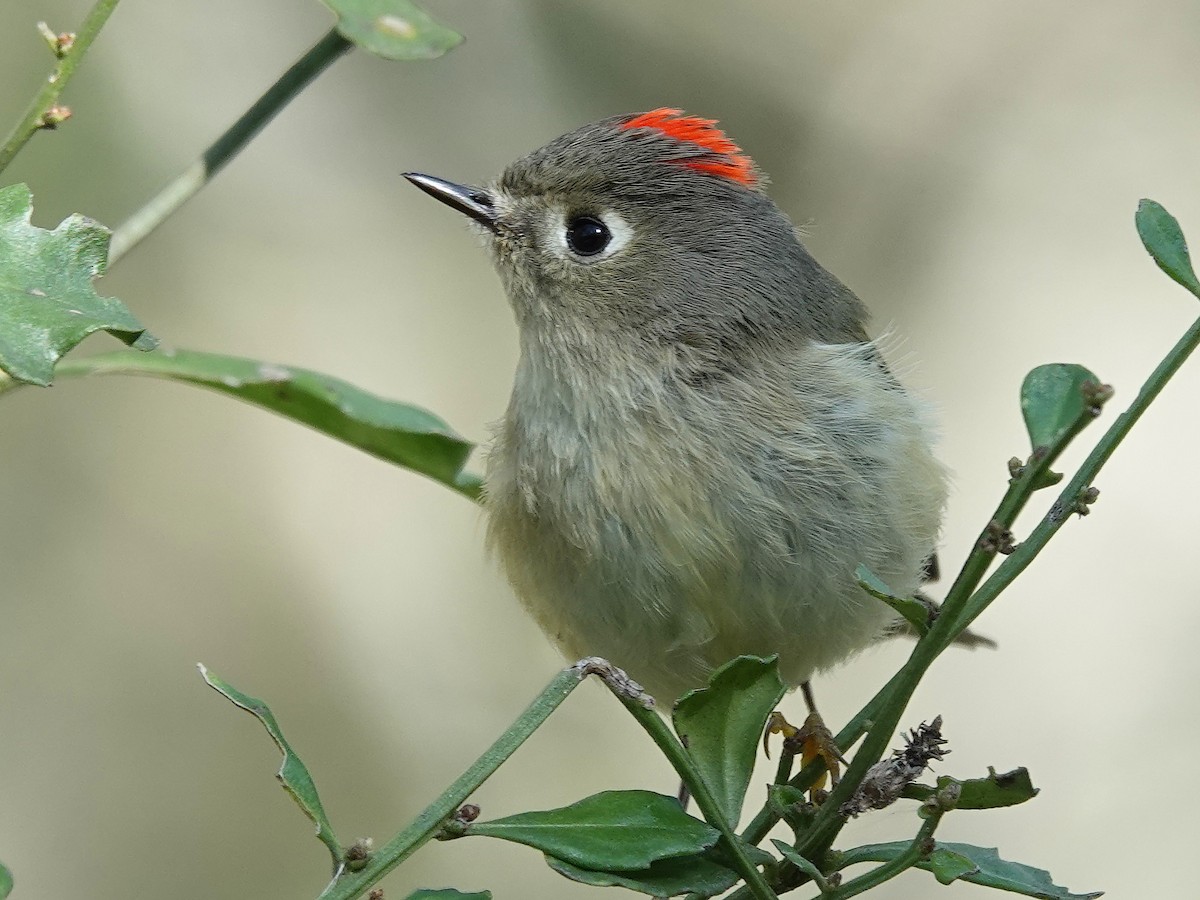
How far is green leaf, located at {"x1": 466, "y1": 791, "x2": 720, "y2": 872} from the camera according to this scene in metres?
0.92

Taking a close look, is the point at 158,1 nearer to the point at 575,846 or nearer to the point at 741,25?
the point at 741,25

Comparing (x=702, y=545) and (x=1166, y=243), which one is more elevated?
(x=702, y=545)

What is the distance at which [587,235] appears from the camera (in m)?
2.31

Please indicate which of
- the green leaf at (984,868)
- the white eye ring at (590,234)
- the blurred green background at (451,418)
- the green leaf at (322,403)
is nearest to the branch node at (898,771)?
the green leaf at (984,868)

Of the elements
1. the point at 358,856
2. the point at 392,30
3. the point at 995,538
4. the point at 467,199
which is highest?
the point at 467,199

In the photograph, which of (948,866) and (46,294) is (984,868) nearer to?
(948,866)

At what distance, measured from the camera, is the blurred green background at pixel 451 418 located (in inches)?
156

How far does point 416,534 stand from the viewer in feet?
14.4

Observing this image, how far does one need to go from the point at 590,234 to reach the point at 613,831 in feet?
4.90

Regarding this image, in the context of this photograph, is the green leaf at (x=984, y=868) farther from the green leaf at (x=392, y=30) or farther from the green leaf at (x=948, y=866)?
the green leaf at (x=392, y=30)

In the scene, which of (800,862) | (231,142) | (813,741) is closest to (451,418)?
(813,741)

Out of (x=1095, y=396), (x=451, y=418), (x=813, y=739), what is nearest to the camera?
(x=1095, y=396)

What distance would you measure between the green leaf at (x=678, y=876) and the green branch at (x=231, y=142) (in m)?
0.69

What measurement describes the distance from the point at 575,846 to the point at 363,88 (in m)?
4.21
